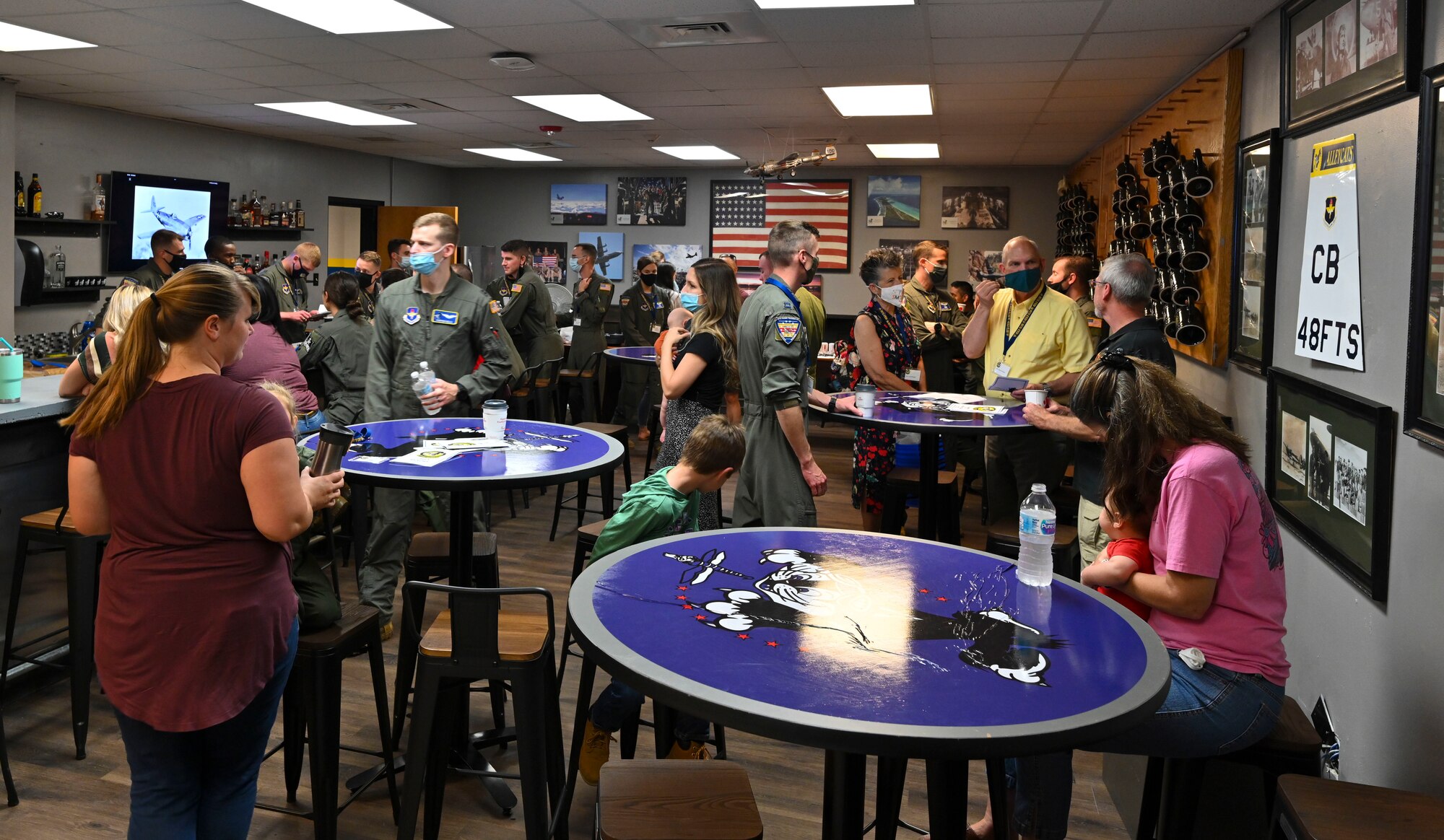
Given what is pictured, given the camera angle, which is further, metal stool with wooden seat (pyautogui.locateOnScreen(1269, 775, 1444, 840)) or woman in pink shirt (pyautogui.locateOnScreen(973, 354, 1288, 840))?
woman in pink shirt (pyautogui.locateOnScreen(973, 354, 1288, 840))

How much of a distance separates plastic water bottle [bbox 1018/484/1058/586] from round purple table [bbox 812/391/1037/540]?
5.60 ft

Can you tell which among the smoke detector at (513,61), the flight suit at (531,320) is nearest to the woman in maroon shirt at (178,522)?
the smoke detector at (513,61)

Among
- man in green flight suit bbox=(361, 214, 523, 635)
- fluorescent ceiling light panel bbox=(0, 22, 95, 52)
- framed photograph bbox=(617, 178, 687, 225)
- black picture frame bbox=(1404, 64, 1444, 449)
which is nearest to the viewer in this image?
black picture frame bbox=(1404, 64, 1444, 449)

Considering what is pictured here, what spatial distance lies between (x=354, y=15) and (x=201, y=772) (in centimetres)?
428

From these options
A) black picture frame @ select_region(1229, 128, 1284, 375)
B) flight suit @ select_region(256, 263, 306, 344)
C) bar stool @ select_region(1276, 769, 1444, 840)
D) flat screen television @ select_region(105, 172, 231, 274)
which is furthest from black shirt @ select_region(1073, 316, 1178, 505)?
flat screen television @ select_region(105, 172, 231, 274)

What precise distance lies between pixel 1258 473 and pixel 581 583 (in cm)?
330

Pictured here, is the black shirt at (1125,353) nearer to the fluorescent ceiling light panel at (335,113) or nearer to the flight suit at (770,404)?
the flight suit at (770,404)

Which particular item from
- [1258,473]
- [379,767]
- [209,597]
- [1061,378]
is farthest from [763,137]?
[209,597]

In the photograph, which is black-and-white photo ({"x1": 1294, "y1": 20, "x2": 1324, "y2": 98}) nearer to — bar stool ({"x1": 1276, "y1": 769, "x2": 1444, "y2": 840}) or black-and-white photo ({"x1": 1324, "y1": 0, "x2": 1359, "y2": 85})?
black-and-white photo ({"x1": 1324, "y1": 0, "x2": 1359, "y2": 85})

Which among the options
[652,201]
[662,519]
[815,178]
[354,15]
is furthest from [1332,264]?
[652,201]

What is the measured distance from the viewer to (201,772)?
Result: 76.5 inches

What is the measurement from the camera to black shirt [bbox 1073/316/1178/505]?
339 cm

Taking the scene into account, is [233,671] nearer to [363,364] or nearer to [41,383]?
[41,383]

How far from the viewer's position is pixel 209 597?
184 cm
